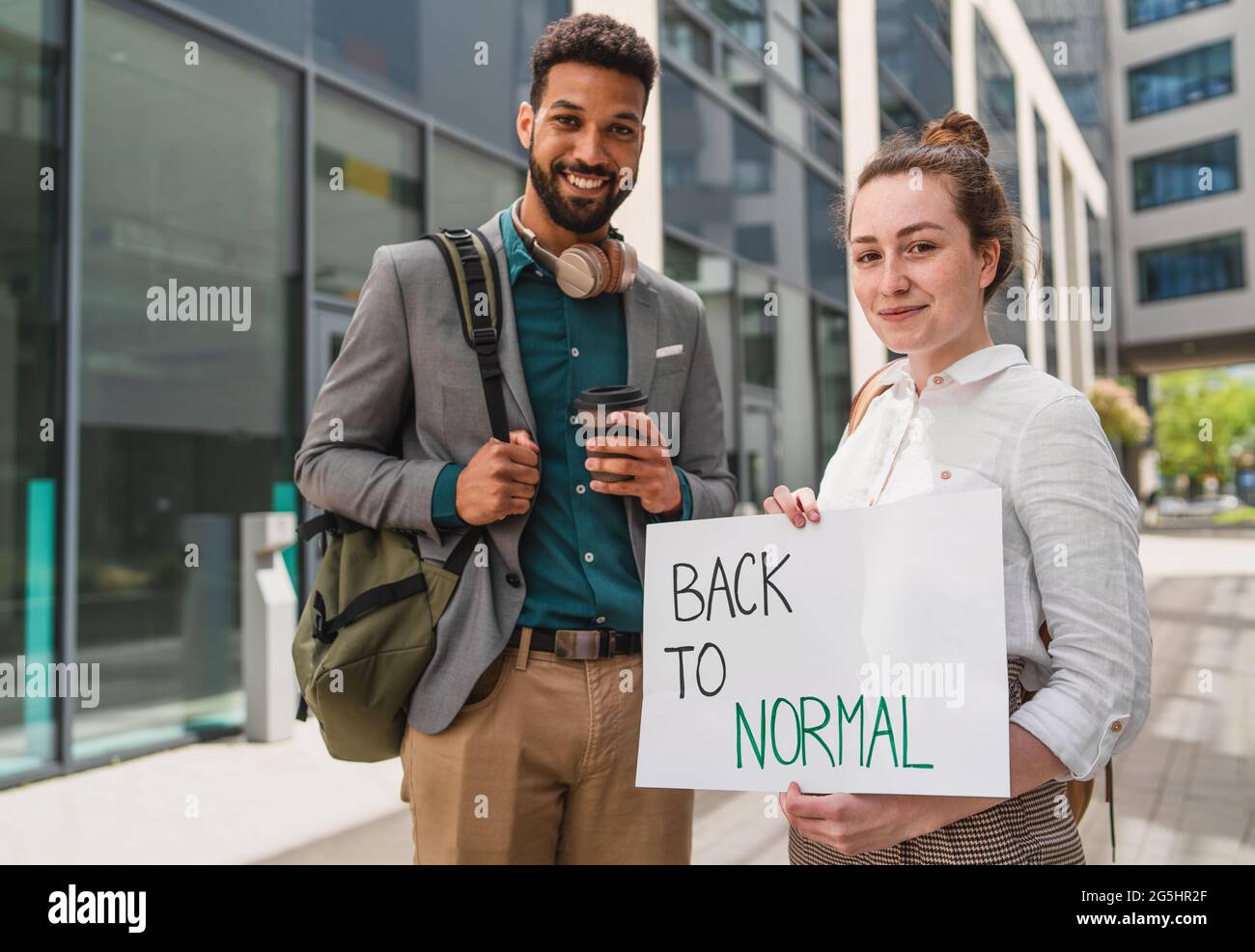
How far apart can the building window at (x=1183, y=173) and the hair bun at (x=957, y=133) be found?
34321 millimetres

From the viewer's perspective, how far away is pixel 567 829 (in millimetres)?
1895

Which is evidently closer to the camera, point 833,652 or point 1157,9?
point 833,652

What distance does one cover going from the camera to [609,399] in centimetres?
167

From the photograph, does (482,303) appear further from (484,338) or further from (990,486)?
(990,486)

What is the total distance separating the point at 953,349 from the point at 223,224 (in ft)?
20.3

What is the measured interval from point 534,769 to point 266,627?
4.88 m

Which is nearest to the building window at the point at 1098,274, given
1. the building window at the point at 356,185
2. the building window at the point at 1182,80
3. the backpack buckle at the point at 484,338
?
the building window at the point at 1182,80

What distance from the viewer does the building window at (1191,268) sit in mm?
31375

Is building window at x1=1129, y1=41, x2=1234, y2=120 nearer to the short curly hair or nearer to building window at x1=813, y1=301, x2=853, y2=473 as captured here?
building window at x1=813, y1=301, x2=853, y2=473

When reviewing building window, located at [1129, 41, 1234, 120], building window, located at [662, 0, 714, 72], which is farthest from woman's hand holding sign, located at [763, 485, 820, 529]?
building window, located at [1129, 41, 1234, 120]

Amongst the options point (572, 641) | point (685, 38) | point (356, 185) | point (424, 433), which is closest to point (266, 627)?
point (356, 185)

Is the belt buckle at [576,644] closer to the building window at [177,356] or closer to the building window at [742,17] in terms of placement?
the building window at [177,356]
